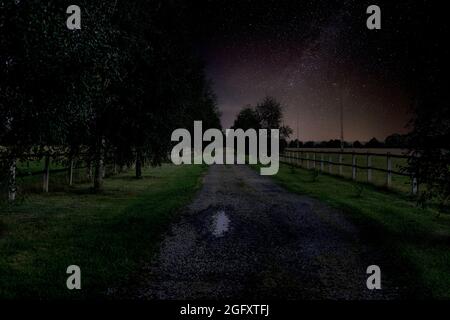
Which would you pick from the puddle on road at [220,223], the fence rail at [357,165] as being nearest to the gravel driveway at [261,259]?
the puddle on road at [220,223]

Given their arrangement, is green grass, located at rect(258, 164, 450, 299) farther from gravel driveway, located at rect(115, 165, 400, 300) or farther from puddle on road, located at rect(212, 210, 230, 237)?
puddle on road, located at rect(212, 210, 230, 237)

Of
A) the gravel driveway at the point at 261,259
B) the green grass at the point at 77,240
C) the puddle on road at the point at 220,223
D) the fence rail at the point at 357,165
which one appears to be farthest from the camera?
the fence rail at the point at 357,165

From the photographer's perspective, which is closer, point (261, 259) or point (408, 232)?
point (261, 259)

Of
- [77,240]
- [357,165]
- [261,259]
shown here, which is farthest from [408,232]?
[357,165]

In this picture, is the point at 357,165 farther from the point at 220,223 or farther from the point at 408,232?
the point at 220,223

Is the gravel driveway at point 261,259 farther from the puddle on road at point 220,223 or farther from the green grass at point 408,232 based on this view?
the green grass at point 408,232

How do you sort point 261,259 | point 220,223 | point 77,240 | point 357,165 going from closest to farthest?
point 261,259 → point 77,240 → point 220,223 → point 357,165

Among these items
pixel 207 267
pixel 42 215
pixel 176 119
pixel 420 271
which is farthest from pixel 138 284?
pixel 176 119

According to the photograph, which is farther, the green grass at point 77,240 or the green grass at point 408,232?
the green grass at point 408,232

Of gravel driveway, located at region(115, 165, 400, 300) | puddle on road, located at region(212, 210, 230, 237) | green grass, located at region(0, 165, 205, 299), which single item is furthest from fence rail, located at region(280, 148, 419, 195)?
green grass, located at region(0, 165, 205, 299)

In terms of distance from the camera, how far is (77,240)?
8.02m

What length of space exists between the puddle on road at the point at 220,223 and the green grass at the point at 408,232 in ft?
10.4

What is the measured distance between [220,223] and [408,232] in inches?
170

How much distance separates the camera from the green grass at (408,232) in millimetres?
5823
